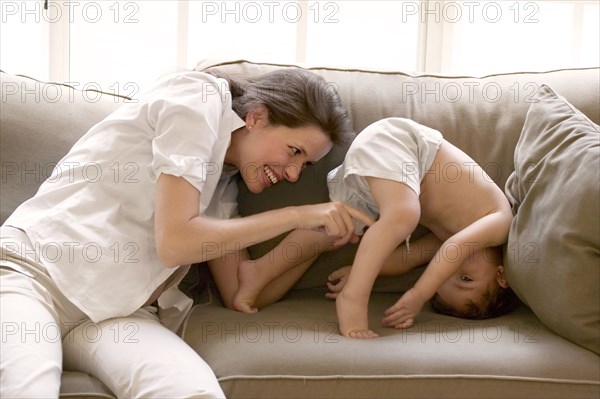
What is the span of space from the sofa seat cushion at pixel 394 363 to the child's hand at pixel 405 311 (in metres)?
0.07

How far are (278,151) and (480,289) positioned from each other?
54 cm

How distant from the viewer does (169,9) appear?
258 centimetres

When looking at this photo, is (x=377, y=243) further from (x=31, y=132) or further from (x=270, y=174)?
(x=31, y=132)

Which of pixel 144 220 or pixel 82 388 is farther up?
pixel 144 220

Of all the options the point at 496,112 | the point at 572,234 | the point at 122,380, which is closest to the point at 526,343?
the point at 572,234

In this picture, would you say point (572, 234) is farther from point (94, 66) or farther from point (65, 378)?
point (94, 66)

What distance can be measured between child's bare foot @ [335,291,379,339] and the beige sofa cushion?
34 cm

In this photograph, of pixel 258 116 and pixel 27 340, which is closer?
pixel 27 340

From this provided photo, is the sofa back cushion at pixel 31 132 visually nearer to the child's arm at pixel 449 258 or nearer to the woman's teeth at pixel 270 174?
the woman's teeth at pixel 270 174

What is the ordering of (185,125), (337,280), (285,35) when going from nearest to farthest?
(185,125)
(337,280)
(285,35)

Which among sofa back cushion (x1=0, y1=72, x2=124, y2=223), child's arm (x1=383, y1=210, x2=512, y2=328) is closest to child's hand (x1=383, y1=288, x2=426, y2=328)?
child's arm (x1=383, y1=210, x2=512, y2=328)

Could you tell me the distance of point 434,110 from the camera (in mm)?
1930

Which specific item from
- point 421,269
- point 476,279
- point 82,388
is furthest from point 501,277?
point 82,388

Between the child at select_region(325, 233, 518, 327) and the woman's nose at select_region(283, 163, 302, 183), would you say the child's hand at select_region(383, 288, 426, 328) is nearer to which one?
the child at select_region(325, 233, 518, 327)
